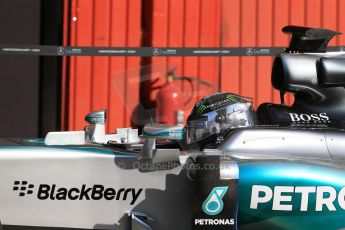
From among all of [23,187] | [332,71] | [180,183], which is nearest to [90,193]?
[23,187]

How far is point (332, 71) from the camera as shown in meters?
4.10

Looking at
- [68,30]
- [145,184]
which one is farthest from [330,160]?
[68,30]

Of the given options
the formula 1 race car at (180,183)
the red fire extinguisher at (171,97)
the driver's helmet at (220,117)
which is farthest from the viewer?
the red fire extinguisher at (171,97)

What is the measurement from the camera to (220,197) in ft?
10.6

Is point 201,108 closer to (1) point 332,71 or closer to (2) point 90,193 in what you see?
(1) point 332,71

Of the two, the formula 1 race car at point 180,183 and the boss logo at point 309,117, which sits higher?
the boss logo at point 309,117

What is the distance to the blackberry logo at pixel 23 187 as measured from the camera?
341cm

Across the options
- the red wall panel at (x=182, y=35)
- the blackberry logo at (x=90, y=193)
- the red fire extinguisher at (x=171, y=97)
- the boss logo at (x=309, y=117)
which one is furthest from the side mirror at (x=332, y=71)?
the red wall panel at (x=182, y=35)

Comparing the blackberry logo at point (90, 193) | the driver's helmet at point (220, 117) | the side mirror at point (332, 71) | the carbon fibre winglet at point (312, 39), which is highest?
the carbon fibre winglet at point (312, 39)

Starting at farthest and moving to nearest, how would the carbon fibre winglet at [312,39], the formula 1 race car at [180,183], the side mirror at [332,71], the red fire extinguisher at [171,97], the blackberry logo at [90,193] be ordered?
the red fire extinguisher at [171,97] → the carbon fibre winglet at [312,39] → the side mirror at [332,71] → the blackberry logo at [90,193] → the formula 1 race car at [180,183]

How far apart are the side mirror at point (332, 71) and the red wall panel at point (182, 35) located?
4547 millimetres

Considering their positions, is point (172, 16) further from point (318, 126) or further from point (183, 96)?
point (318, 126)

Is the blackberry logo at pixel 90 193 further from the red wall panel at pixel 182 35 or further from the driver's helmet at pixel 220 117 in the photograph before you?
the red wall panel at pixel 182 35

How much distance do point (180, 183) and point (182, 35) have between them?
5.45m
